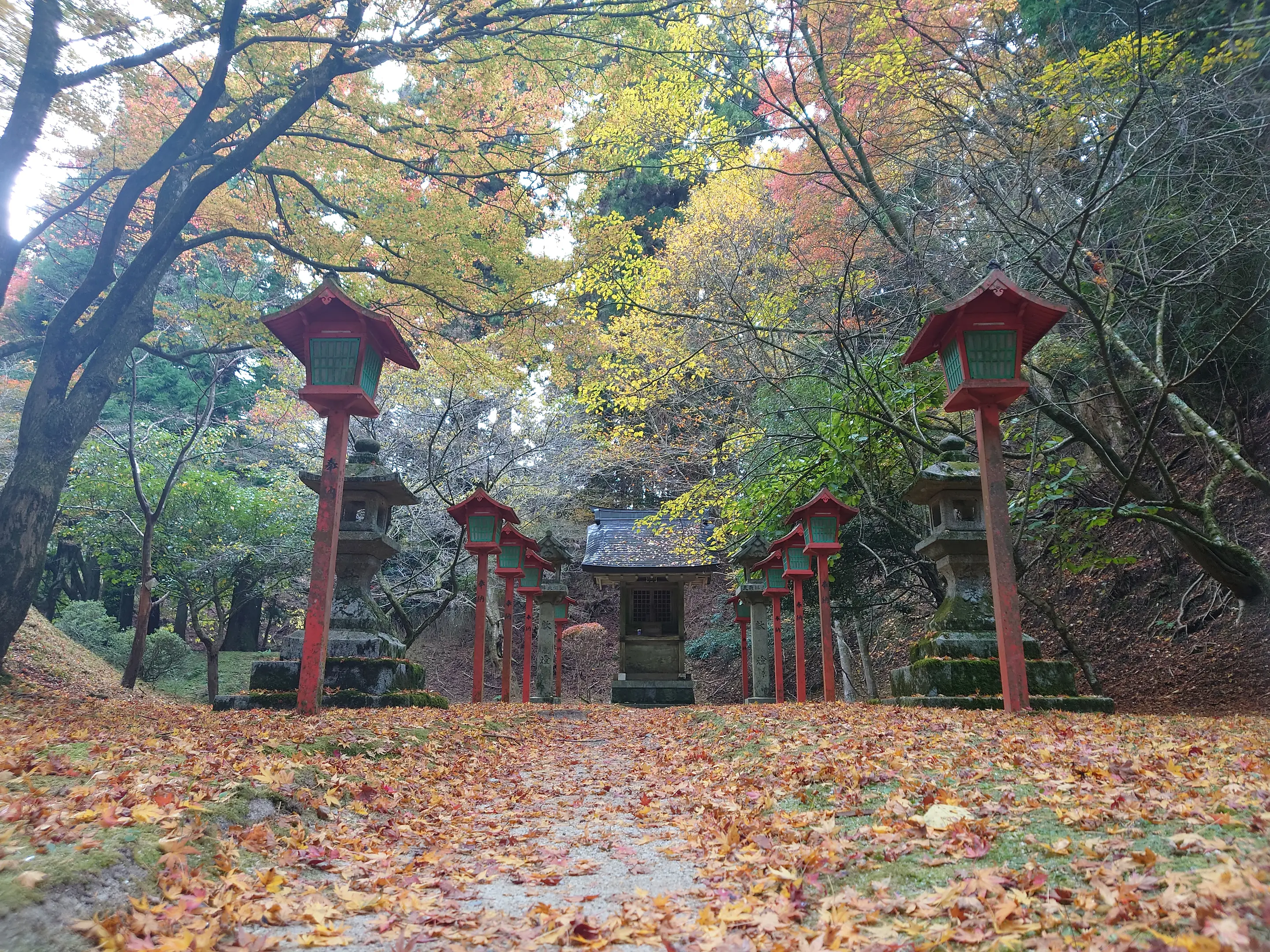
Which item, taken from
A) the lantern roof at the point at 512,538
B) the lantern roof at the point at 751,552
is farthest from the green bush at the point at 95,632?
the lantern roof at the point at 751,552

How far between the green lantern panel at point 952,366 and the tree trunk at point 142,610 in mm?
13554

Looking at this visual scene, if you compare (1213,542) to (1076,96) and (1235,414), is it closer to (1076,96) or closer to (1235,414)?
(1235,414)

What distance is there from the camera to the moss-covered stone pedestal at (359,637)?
26.0ft

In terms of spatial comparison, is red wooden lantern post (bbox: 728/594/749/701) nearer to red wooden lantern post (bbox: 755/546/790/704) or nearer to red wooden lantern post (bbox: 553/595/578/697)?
red wooden lantern post (bbox: 755/546/790/704)

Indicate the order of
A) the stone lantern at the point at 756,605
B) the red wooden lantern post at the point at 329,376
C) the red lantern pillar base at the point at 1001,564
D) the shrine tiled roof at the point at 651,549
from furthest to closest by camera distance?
the shrine tiled roof at the point at 651,549 < the stone lantern at the point at 756,605 < the red wooden lantern post at the point at 329,376 < the red lantern pillar base at the point at 1001,564

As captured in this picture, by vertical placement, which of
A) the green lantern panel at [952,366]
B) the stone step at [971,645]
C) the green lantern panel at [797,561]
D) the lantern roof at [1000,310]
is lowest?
the stone step at [971,645]

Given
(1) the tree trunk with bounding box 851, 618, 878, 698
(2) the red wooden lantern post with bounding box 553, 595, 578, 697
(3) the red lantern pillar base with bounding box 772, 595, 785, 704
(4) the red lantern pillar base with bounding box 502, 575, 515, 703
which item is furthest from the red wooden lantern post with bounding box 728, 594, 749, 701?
(4) the red lantern pillar base with bounding box 502, 575, 515, 703

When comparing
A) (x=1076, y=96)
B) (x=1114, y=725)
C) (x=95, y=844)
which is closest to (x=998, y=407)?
(x=1114, y=725)

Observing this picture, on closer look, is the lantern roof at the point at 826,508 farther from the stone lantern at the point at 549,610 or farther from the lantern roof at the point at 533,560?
the stone lantern at the point at 549,610

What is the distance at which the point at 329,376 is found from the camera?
675 cm

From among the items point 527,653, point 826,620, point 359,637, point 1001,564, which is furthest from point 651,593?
point 1001,564

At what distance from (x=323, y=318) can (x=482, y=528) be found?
522 cm

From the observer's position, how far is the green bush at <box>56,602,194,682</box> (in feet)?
54.5

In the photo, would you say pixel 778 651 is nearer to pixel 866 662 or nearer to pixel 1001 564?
pixel 866 662
